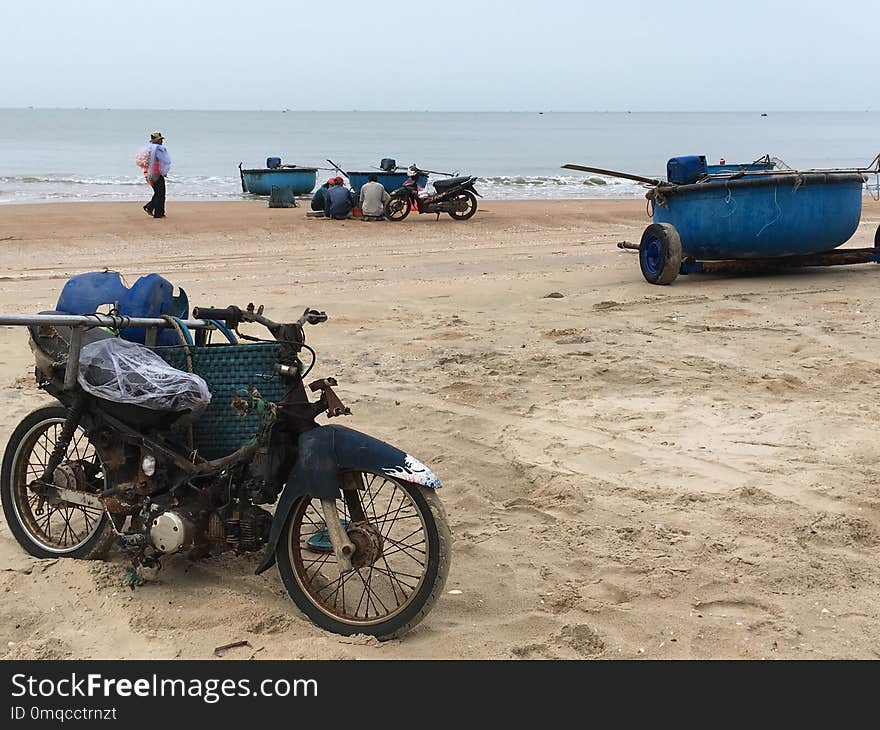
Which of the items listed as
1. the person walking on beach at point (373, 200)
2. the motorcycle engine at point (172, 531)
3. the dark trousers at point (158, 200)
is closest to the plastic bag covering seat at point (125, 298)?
the motorcycle engine at point (172, 531)

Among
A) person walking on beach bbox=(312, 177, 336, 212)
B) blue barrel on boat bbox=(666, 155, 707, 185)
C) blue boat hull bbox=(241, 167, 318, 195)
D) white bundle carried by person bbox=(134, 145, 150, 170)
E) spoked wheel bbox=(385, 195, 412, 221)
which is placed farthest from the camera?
blue boat hull bbox=(241, 167, 318, 195)

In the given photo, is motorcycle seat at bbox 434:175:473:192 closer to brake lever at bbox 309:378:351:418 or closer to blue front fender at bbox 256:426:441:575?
brake lever at bbox 309:378:351:418

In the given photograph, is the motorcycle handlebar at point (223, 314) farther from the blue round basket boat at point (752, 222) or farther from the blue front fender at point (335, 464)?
the blue round basket boat at point (752, 222)

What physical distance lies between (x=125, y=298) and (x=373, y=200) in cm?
1539

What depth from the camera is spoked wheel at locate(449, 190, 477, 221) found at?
19406mm

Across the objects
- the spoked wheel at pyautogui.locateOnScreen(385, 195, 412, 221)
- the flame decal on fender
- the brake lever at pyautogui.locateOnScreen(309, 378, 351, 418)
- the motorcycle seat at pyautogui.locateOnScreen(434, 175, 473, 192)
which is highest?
the motorcycle seat at pyautogui.locateOnScreen(434, 175, 473, 192)

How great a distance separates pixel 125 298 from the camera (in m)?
3.87

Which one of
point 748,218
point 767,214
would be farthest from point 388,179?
point 767,214

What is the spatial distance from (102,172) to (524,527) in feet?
130

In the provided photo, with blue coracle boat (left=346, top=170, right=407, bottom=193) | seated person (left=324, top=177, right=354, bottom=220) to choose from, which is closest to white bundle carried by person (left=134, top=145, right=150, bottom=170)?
seated person (left=324, top=177, right=354, bottom=220)

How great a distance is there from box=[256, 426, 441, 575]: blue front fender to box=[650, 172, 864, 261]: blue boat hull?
734cm

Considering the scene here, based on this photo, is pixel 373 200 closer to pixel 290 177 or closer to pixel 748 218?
pixel 290 177

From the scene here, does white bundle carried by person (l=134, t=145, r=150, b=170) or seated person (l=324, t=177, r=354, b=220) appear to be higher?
white bundle carried by person (l=134, t=145, r=150, b=170)
